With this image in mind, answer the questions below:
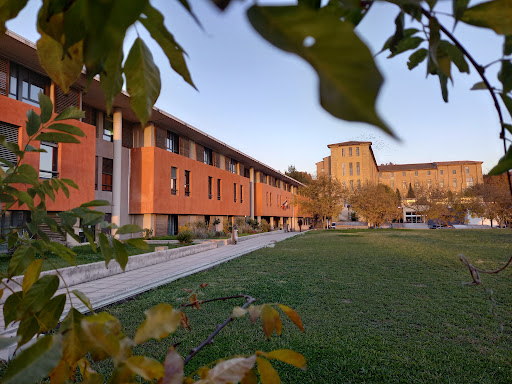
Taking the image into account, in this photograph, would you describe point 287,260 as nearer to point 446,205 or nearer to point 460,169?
point 446,205

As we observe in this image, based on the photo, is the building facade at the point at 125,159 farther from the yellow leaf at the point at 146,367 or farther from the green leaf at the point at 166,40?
the yellow leaf at the point at 146,367

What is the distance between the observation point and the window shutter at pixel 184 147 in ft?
75.8

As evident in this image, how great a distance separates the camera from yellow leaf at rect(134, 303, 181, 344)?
0.52m

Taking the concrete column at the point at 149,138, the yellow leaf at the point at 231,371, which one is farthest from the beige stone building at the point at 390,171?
the yellow leaf at the point at 231,371

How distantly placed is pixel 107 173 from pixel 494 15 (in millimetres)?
18924

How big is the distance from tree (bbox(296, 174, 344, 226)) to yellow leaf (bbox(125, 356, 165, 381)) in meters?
41.5

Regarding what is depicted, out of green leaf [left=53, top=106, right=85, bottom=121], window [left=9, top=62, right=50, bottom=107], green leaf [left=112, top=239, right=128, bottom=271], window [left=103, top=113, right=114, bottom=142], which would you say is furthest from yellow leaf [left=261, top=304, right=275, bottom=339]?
→ window [left=103, top=113, right=114, bottom=142]

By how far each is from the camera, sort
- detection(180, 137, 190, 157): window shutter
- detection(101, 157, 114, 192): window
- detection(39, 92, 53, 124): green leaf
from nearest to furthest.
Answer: detection(39, 92, 53, 124): green leaf
detection(101, 157, 114, 192): window
detection(180, 137, 190, 157): window shutter

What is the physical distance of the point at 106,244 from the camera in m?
0.81

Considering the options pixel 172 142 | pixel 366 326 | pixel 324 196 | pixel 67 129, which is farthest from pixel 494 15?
pixel 324 196

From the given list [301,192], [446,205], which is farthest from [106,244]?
[446,205]

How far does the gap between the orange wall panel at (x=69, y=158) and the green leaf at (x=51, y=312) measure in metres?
12.5

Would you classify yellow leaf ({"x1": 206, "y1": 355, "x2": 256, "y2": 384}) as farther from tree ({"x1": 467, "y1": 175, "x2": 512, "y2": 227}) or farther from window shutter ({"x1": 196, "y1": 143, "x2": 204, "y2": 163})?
tree ({"x1": 467, "y1": 175, "x2": 512, "y2": 227})

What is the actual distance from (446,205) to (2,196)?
4708cm
